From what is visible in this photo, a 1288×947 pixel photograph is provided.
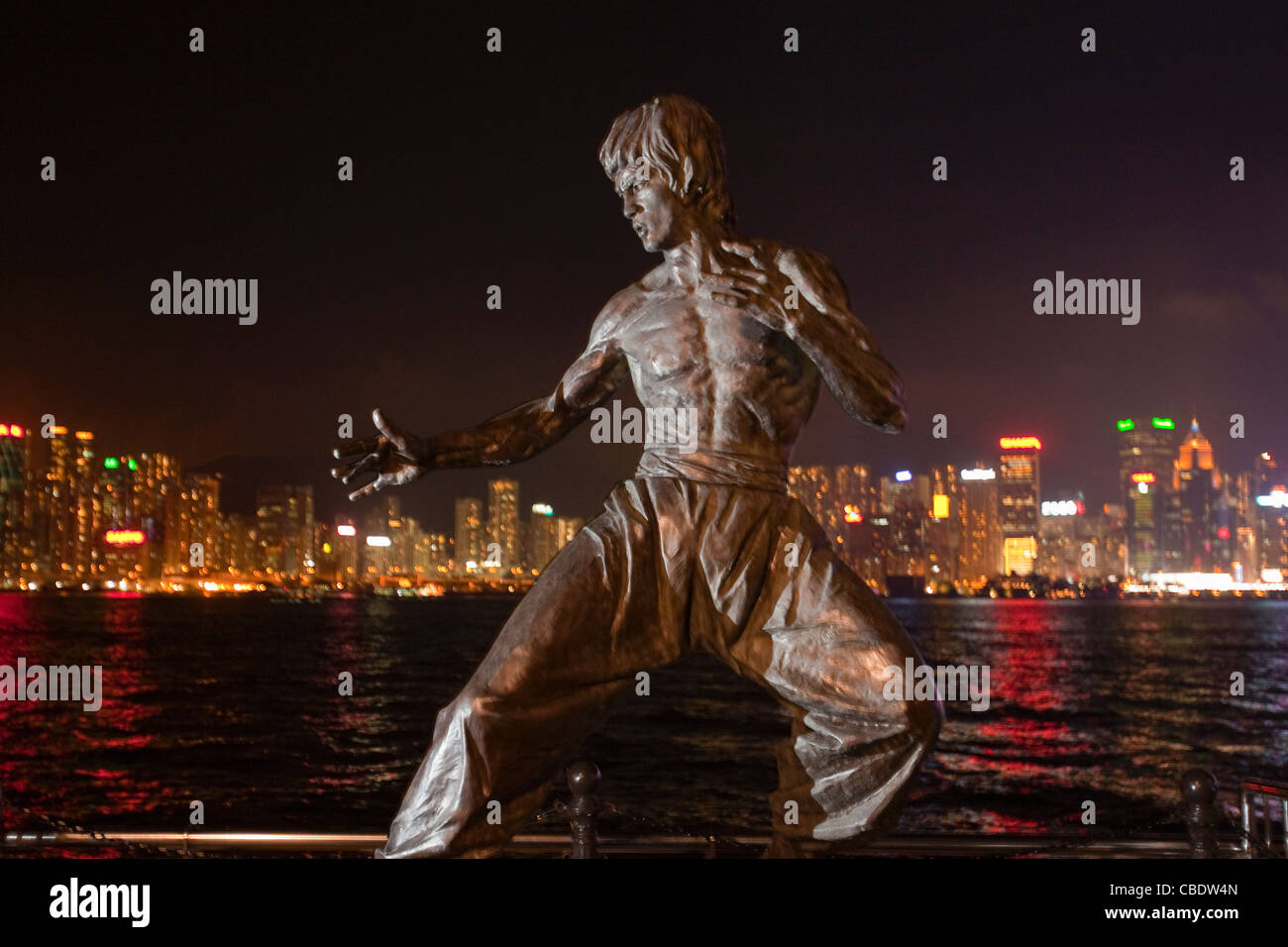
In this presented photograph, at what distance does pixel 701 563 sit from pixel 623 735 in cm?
4511

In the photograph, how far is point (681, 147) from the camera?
4680mm

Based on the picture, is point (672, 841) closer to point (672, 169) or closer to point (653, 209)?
point (653, 209)

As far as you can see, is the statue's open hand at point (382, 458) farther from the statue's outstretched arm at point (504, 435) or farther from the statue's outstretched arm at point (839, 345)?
the statue's outstretched arm at point (839, 345)

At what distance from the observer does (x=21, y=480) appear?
478 feet

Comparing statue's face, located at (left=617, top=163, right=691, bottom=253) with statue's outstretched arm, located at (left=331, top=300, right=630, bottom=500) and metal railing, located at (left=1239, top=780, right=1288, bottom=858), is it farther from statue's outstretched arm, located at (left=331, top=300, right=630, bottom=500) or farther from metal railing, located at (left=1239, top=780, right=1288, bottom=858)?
metal railing, located at (left=1239, top=780, right=1288, bottom=858)

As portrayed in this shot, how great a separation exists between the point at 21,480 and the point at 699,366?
157364mm

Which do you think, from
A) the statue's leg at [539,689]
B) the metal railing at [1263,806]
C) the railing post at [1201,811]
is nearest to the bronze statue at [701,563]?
the statue's leg at [539,689]

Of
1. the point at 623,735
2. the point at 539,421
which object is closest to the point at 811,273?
the point at 539,421

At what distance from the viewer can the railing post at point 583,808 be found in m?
6.41

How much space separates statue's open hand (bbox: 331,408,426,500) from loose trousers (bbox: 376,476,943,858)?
25.9 inches

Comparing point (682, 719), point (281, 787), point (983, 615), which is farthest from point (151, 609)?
point (281, 787)

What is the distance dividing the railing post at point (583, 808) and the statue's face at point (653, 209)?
9.56 feet

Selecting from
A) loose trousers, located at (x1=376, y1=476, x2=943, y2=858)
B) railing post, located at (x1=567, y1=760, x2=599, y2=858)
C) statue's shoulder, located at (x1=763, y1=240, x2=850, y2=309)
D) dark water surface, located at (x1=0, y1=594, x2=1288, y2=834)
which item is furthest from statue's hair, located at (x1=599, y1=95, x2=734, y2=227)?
dark water surface, located at (x1=0, y1=594, x2=1288, y2=834)
